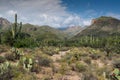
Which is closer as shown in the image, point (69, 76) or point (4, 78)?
point (4, 78)

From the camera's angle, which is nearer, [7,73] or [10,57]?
[7,73]

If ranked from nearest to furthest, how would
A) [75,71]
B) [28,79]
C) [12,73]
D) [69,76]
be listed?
[28,79], [12,73], [69,76], [75,71]

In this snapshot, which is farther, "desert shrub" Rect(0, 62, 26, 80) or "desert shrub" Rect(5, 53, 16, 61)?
"desert shrub" Rect(5, 53, 16, 61)

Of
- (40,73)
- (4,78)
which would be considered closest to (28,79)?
(4,78)

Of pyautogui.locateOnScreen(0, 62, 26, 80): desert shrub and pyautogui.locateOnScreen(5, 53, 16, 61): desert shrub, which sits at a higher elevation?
A: pyautogui.locateOnScreen(5, 53, 16, 61): desert shrub

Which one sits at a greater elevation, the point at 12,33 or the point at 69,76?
the point at 12,33

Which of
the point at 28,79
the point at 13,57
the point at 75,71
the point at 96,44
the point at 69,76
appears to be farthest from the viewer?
the point at 96,44

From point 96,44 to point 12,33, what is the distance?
33.5m

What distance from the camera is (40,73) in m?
12.5

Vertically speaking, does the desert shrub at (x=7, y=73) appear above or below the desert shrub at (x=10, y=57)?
below

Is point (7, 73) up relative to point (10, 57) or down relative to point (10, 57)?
down

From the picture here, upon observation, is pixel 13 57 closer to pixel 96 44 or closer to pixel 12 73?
pixel 12 73

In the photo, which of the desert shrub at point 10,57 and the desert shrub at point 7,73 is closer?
the desert shrub at point 7,73

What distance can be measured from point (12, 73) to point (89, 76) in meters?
3.72
